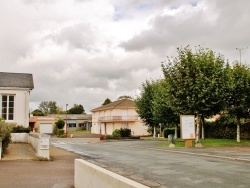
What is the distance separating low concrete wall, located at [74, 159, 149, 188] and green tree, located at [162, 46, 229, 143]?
64.7ft

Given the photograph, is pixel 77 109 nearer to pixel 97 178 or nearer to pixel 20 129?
pixel 20 129

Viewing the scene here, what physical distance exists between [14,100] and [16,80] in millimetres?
1942

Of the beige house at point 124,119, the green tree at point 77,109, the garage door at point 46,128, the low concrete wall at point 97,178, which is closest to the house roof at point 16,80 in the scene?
the low concrete wall at point 97,178

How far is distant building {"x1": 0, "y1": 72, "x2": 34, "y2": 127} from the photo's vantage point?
2855 centimetres

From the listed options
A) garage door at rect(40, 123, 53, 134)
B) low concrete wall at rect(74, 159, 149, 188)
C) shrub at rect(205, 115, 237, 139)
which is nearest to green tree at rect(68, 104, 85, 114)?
garage door at rect(40, 123, 53, 134)

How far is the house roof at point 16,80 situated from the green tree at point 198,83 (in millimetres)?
11651

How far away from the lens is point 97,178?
7680 mm

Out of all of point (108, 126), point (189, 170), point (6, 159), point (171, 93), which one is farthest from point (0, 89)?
point (108, 126)

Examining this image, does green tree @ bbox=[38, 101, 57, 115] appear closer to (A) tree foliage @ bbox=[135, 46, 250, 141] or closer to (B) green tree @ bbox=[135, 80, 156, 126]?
(B) green tree @ bbox=[135, 80, 156, 126]

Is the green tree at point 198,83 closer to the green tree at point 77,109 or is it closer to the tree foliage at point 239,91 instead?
the tree foliage at point 239,91

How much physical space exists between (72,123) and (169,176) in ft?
296

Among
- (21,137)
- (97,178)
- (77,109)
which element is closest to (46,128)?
Result: (21,137)

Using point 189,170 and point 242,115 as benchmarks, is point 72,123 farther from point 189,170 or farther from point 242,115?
point 189,170

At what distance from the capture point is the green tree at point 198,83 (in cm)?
2820
